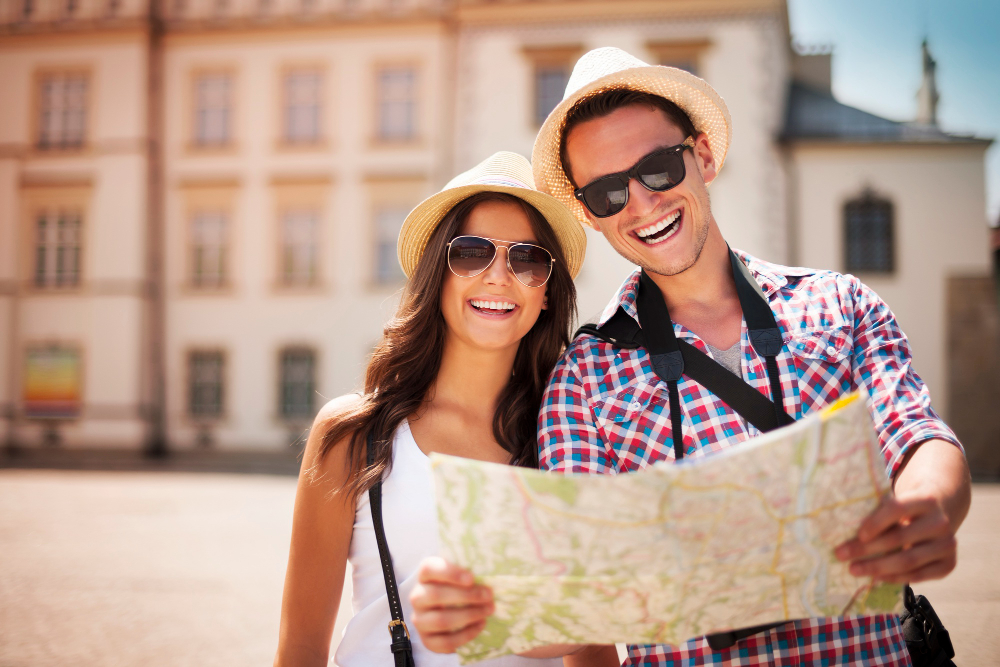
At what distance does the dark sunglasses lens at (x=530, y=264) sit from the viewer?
2.33 m

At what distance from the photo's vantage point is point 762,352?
176 cm

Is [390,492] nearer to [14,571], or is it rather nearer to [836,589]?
[836,589]

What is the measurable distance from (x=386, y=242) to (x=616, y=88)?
15.9 meters

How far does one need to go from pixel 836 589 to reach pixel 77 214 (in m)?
21.5

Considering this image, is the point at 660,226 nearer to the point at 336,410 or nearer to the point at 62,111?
the point at 336,410

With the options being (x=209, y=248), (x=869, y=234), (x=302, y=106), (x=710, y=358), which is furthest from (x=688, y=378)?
(x=209, y=248)

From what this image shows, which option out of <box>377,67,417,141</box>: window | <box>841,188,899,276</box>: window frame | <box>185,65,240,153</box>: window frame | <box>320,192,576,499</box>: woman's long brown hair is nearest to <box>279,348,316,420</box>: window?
<box>185,65,240,153</box>: window frame

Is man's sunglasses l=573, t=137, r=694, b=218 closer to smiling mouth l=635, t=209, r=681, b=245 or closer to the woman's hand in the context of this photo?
smiling mouth l=635, t=209, r=681, b=245

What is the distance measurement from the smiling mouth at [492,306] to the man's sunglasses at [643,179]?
1.59 feet

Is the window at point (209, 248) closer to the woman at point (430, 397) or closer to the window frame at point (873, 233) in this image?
the window frame at point (873, 233)

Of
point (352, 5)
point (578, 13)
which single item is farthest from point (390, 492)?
point (352, 5)

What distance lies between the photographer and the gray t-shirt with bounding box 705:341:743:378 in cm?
186

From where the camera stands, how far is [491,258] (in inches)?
91.8

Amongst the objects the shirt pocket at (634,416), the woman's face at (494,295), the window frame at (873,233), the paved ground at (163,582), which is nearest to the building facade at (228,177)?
the window frame at (873,233)
